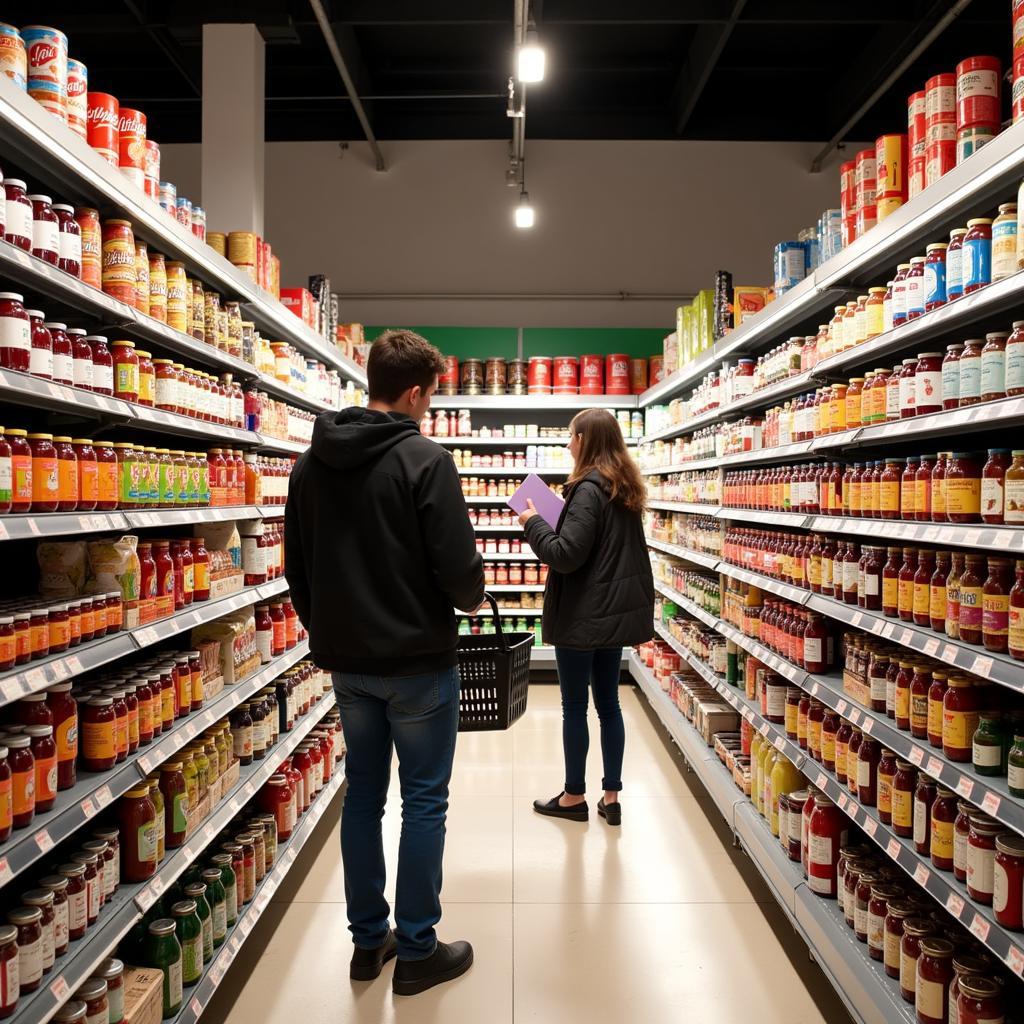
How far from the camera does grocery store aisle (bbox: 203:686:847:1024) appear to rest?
2.73 meters

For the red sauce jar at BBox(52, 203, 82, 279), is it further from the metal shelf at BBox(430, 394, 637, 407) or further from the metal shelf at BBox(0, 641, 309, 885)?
the metal shelf at BBox(430, 394, 637, 407)

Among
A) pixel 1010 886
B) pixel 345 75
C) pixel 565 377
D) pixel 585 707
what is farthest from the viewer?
pixel 565 377

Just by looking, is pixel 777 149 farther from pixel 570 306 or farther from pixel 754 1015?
pixel 754 1015

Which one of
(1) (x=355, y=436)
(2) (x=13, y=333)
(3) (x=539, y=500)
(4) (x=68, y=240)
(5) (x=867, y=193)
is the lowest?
(3) (x=539, y=500)

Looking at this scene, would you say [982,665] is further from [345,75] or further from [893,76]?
[345,75]

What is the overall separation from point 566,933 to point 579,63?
7.20 meters

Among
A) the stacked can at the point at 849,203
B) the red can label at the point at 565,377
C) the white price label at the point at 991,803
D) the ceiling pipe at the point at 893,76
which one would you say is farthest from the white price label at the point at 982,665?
the red can label at the point at 565,377

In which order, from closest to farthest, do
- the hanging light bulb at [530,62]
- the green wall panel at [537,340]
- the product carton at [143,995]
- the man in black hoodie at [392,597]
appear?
the product carton at [143,995]
the man in black hoodie at [392,597]
the hanging light bulb at [530,62]
the green wall panel at [537,340]

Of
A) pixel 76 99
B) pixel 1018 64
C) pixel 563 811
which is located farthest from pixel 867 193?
pixel 563 811

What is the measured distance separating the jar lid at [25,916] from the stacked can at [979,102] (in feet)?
8.93

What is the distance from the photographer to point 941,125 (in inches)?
90.4

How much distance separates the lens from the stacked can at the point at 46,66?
6.77ft

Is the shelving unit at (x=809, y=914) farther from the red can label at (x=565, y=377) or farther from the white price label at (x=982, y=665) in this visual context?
the red can label at (x=565, y=377)

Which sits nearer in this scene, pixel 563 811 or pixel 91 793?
pixel 91 793
